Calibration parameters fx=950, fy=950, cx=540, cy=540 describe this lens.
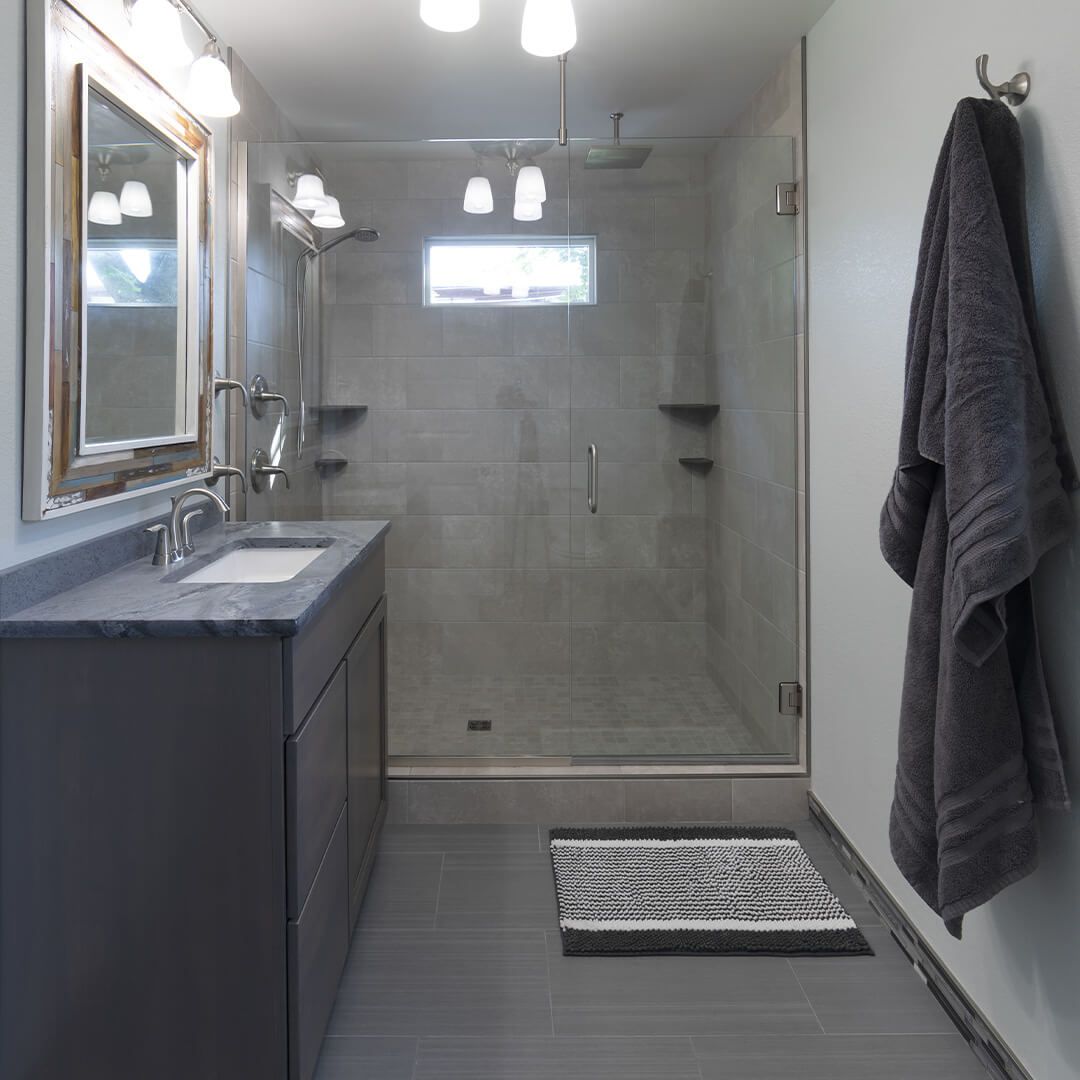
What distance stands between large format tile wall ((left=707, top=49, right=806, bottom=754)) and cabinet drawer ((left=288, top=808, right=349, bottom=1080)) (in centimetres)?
153

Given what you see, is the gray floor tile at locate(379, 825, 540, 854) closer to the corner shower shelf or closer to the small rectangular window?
the corner shower shelf

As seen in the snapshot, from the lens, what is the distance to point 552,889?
8.16ft

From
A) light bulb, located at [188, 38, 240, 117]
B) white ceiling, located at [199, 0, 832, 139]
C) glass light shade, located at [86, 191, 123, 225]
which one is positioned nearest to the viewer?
glass light shade, located at [86, 191, 123, 225]

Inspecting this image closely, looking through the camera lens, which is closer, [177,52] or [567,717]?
[177,52]

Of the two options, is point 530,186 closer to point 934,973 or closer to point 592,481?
point 592,481

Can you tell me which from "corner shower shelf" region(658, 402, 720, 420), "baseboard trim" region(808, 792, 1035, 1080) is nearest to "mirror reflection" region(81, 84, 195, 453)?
"corner shower shelf" region(658, 402, 720, 420)

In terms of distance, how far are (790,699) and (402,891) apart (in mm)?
1327

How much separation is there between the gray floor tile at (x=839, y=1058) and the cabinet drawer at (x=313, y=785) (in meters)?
0.84

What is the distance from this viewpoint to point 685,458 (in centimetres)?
303

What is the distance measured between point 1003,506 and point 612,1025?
1260mm

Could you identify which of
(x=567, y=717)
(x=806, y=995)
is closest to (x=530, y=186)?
(x=567, y=717)

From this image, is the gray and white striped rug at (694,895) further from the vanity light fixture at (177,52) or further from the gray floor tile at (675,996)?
the vanity light fixture at (177,52)

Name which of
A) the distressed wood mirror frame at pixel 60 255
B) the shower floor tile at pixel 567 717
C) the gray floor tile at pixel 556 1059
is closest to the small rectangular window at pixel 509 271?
the distressed wood mirror frame at pixel 60 255

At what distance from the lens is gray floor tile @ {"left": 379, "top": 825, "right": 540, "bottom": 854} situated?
2.74 m
